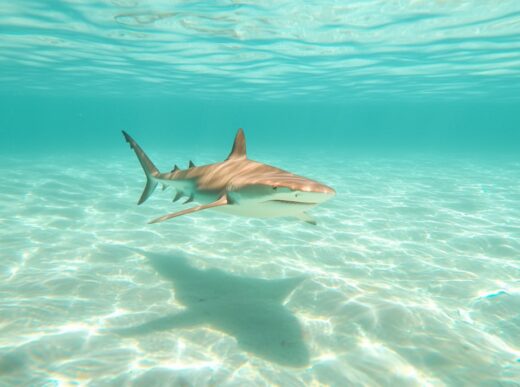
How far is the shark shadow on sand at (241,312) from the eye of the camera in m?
4.13

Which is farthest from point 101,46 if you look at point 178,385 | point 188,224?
point 178,385

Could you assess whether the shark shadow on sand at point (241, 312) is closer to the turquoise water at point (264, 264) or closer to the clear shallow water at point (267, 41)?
the turquoise water at point (264, 264)

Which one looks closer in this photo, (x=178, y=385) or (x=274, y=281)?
(x=178, y=385)

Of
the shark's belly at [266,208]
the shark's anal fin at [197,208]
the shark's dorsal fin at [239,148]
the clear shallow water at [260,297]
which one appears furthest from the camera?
the shark's dorsal fin at [239,148]

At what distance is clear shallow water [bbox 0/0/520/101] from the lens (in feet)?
47.6

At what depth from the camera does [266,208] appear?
416 centimetres

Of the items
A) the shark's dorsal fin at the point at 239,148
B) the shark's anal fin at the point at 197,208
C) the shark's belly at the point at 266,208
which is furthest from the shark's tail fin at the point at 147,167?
the shark's belly at the point at 266,208

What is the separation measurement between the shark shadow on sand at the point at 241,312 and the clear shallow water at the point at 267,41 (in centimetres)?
1209

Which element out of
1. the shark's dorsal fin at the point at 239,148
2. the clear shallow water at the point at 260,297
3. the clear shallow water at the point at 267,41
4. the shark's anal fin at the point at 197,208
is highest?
the clear shallow water at the point at 267,41

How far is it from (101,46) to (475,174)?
24.3 metres

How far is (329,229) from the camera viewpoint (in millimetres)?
9445

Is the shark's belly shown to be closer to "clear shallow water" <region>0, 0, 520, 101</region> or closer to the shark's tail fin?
the shark's tail fin

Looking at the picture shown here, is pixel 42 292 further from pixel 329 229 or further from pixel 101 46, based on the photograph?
pixel 101 46

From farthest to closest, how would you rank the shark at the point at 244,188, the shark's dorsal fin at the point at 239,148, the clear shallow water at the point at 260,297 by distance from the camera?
the shark's dorsal fin at the point at 239,148 → the clear shallow water at the point at 260,297 → the shark at the point at 244,188
